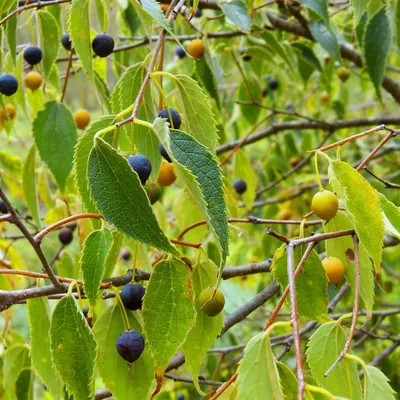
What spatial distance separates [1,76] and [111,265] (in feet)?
1.75

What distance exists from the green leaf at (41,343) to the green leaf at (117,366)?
13 centimetres

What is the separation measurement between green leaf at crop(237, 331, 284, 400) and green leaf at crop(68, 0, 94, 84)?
0.56m

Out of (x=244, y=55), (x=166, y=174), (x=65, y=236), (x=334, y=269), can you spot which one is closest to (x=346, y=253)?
(x=334, y=269)

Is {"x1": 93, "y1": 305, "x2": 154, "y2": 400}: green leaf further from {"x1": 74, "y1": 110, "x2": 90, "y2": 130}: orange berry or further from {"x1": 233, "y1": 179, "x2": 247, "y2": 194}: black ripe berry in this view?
{"x1": 233, "y1": 179, "x2": 247, "y2": 194}: black ripe berry

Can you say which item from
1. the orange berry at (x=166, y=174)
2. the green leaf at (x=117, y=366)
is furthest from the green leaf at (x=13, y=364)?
the orange berry at (x=166, y=174)

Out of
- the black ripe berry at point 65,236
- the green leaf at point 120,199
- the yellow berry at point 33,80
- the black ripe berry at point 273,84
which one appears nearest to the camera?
the green leaf at point 120,199

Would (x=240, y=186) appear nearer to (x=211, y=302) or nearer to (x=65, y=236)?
(x=65, y=236)

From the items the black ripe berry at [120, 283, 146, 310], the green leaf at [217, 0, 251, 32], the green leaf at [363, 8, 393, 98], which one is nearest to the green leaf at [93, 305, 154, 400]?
the black ripe berry at [120, 283, 146, 310]

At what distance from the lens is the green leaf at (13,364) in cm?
144

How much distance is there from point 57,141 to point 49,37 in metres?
0.23

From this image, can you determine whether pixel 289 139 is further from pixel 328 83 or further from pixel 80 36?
pixel 80 36

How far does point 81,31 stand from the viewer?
1113 millimetres

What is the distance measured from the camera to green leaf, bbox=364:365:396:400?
30.7 inches

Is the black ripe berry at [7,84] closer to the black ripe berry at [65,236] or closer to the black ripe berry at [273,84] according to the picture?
the black ripe berry at [65,236]
